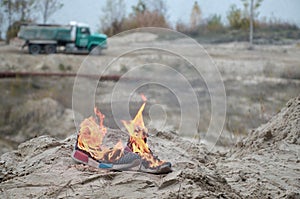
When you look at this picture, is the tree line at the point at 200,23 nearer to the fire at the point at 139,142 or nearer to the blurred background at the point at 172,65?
the blurred background at the point at 172,65

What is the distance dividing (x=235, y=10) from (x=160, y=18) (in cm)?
304

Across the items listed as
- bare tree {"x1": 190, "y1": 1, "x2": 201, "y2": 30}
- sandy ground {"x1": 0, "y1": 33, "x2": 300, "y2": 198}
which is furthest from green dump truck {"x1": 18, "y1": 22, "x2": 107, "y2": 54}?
sandy ground {"x1": 0, "y1": 33, "x2": 300, "y2": 198}

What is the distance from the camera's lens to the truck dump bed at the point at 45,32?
1535 cm

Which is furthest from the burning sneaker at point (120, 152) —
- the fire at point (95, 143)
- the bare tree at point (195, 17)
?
the bare tree at point (195, 17)

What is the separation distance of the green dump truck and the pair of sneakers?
11.4 m

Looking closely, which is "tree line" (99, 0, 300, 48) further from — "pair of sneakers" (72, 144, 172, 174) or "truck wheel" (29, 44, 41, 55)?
"pair of sneakers" (72, 144, 172, 174)

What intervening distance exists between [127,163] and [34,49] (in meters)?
12.8

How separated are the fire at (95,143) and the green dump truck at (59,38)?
1098cm

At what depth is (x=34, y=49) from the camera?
52.2ft

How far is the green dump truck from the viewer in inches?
607

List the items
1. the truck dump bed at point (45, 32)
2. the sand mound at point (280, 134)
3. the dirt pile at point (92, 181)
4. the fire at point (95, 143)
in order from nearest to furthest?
the dirt pile at point (92, 181)
the fire at point (95, 143)
the sand mound at point (280, 134)
the truck dump bed at point (45, 32)

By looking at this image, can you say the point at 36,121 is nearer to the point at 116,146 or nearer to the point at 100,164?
the point at 116,146

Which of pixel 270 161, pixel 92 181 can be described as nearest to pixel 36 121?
pixel 270 161

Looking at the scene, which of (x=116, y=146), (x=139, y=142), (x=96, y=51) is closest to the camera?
(x=139, y=142)
